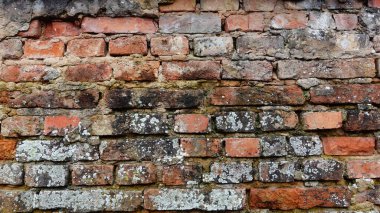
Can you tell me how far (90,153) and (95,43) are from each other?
49 cm

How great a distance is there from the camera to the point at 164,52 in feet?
6.06

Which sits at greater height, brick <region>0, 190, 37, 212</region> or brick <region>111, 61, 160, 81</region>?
brick <region>111, 61, 160, 81</region>

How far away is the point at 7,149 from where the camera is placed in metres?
1.77

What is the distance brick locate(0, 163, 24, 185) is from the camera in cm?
175

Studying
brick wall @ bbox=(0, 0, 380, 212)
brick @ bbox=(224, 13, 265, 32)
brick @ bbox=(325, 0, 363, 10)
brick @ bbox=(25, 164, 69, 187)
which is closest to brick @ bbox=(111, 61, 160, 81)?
brick wall @ bbox=(0, 0, 380, 212)

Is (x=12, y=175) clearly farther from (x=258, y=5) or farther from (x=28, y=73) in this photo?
(x=258, y=5)

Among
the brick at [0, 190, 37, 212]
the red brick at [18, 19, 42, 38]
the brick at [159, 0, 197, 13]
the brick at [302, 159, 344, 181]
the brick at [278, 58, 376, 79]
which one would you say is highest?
the brick at [159, 0, 197, 13]

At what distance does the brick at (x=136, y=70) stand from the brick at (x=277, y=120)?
51cm

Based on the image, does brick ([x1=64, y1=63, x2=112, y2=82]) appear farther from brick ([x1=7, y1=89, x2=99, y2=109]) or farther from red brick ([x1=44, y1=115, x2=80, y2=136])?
red brick ([x1=44, y1=115, x2=80, y2=136])

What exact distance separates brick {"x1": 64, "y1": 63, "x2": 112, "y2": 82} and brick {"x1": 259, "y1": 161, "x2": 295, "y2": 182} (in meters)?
0.79

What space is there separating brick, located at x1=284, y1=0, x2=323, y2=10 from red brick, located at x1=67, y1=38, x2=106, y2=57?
86 centimetres

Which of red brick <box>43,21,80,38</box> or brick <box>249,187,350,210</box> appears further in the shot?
red brick <box>43,21,80,38</box>

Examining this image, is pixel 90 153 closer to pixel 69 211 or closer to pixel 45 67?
pixel 69 211

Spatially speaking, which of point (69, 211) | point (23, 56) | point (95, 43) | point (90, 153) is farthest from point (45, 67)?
point (69, 211)
